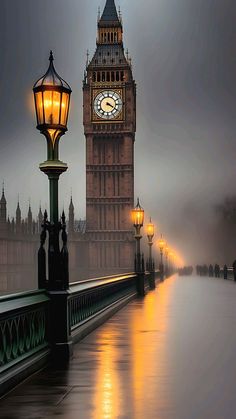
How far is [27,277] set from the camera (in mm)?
146750

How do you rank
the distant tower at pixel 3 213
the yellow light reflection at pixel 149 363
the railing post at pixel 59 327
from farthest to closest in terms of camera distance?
1. the distant tower at pixel 3 213
2. the railing post at pixel 59 327
3. the yellow light reflection at pixel 149 363

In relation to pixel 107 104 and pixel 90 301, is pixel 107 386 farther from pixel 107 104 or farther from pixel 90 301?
pixel 107 104

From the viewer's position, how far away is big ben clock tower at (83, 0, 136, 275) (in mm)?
141250

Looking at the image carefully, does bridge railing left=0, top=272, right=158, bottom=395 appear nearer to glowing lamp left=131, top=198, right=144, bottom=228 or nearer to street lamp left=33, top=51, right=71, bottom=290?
street lamp left=33, top=51, right=71, bottom=290

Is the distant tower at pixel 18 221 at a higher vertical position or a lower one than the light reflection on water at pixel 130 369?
higher

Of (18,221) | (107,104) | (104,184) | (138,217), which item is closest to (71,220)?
(104,184)

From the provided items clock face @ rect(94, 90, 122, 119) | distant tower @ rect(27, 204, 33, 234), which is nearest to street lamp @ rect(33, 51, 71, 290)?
clock face @ rect(94, 90, 122, 119)

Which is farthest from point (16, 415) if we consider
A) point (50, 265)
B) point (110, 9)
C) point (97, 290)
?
point (110, 9)

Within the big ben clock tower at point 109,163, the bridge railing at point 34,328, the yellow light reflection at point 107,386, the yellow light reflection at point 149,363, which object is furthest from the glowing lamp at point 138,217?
the big ben clock tower at point 109,163

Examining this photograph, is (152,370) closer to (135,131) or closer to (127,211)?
(127,211)

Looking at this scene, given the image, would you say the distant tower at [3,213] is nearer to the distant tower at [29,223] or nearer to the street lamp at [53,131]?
the distant tower at [29,223]

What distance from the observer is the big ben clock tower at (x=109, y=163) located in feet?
463

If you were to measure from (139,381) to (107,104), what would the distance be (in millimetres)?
134420

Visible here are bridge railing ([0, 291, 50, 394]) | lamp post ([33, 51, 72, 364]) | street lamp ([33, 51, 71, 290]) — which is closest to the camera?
bridge railing ([0, 291, 50, 394])
